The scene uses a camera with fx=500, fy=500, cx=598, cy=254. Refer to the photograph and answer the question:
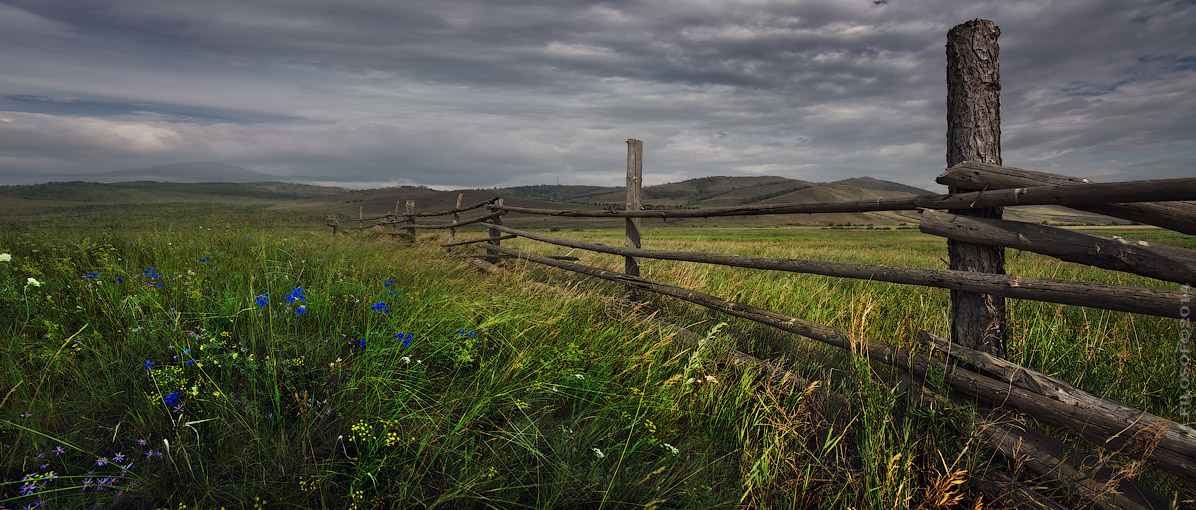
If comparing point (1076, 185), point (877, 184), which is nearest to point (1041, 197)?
point (1076, 185)

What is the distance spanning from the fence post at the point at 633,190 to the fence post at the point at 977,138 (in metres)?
2.99

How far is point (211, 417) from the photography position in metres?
1.92

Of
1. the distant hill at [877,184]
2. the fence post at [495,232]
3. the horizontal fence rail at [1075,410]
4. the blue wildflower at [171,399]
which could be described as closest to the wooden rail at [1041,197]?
the horizontal fence rail at [1075,410]

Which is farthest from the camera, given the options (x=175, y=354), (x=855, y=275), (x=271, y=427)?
(x=855, y=275)

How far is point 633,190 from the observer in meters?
5.51

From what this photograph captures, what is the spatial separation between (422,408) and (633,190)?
3848 mm

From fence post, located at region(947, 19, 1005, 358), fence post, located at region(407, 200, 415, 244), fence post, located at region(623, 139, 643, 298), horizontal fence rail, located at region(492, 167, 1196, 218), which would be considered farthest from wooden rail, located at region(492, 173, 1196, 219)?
fence post, located at region(407, 200, 415, 244)

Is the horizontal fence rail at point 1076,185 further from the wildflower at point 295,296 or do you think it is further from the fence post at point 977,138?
the wildflower at point 295,296

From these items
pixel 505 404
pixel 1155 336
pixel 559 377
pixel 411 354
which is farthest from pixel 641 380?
pixel 1155 336

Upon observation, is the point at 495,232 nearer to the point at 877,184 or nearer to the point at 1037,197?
the point at 1037,197

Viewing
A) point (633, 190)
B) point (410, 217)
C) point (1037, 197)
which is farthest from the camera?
point (410, 217)

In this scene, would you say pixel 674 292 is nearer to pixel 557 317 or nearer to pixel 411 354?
pixel 557 317

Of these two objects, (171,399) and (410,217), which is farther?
(410,217)

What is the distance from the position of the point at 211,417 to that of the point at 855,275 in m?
3.33
